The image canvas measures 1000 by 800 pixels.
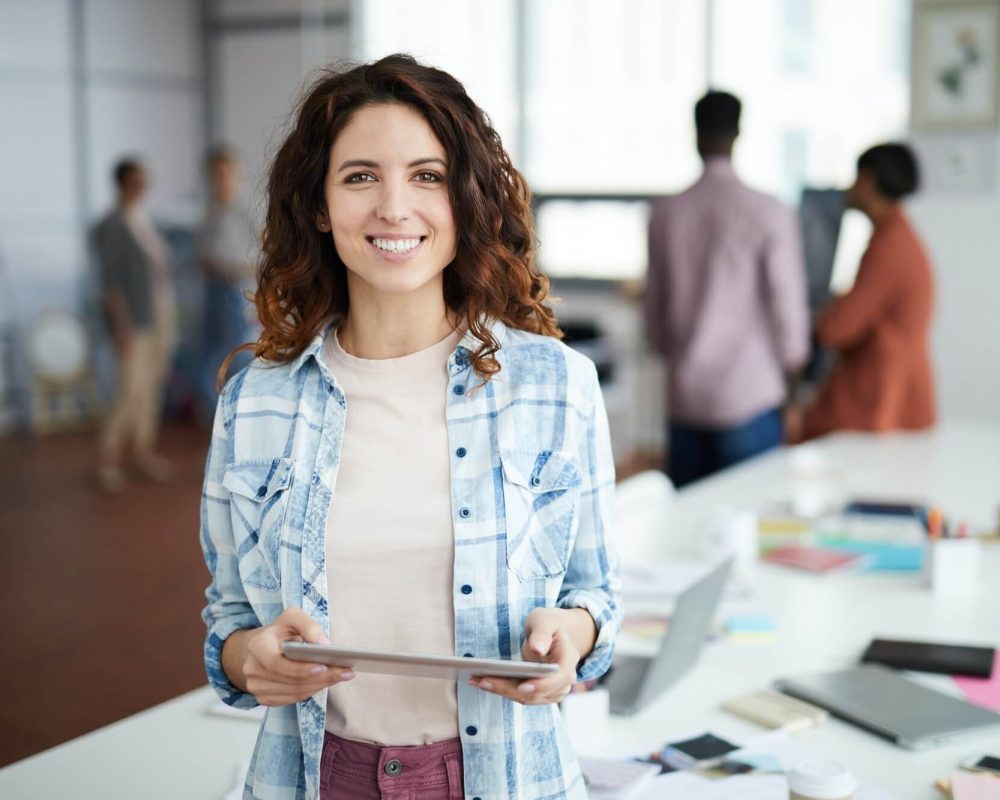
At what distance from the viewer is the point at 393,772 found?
1228 mm

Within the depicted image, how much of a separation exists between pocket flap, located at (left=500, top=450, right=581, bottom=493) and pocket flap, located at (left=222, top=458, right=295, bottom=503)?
0.23m

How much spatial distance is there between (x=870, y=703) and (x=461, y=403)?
90 centimetres

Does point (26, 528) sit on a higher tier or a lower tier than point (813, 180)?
lower

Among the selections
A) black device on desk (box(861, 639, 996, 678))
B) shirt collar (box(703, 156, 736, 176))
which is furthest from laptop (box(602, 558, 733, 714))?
shirt collar (box(703, 156, 736, 176))

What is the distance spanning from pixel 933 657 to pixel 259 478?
1239 millimetres

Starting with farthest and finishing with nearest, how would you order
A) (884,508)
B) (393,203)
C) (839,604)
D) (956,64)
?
1. (956,64)
2. (884,508)
3. (839,604)
4. (393,203)

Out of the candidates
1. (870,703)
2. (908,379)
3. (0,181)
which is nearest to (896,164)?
(908,379)

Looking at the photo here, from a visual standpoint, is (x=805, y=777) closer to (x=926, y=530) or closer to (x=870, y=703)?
(x=870, y=703)

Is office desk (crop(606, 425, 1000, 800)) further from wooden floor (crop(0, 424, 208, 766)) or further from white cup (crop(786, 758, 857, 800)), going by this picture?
wooden floor (crop(0, 424, 208, 766))

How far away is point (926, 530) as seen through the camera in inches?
97.2

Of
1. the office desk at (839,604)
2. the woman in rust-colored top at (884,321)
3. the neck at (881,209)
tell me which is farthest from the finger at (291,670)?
the neck at (881,209)

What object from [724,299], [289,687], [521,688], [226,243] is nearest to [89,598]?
[724,299]

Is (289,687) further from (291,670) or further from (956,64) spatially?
(956,64)

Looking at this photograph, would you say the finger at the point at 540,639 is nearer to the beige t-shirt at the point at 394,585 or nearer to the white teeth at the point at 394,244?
the beige t-shirt at the point at 394,585
